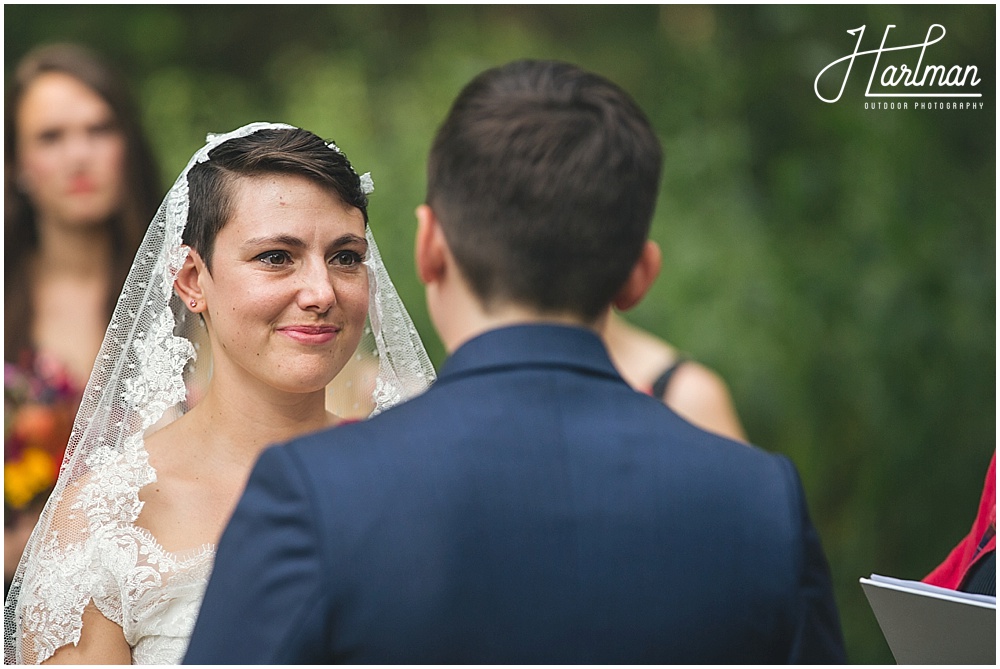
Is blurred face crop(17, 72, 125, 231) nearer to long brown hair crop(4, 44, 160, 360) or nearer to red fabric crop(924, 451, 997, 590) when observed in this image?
long brown hair crop(4, 44, 160, 360)

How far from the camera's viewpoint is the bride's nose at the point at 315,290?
2494mm

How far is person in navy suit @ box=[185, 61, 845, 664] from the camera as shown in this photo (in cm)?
146

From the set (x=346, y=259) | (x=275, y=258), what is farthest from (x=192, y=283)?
(x=346, y=259)

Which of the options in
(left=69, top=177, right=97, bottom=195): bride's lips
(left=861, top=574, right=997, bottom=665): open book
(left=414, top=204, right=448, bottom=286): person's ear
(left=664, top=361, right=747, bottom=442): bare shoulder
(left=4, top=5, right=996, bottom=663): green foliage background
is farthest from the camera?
(left=4, top=5, right=996, bottom=663): green foliage background

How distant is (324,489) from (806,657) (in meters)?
0.70

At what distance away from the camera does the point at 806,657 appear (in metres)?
1.60

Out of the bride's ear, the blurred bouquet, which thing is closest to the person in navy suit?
the bride's ear

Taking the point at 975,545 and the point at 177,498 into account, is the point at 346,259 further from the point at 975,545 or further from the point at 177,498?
the point at 975,545

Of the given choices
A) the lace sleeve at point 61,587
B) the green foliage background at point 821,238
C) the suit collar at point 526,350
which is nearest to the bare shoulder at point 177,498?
the lace sleeve at point 61,587

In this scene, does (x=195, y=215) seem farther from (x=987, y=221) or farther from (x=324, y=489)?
(x=987, y=221)

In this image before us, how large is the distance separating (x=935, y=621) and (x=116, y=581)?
5.45 feet

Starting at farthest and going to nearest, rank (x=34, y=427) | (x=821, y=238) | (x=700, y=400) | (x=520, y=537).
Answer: (x=821, y=238) < (x=34, y=427) < (x=700, y=400) < (x=520, y=537)

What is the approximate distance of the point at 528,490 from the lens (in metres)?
1.49

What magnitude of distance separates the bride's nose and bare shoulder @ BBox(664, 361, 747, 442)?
1.48 meters
